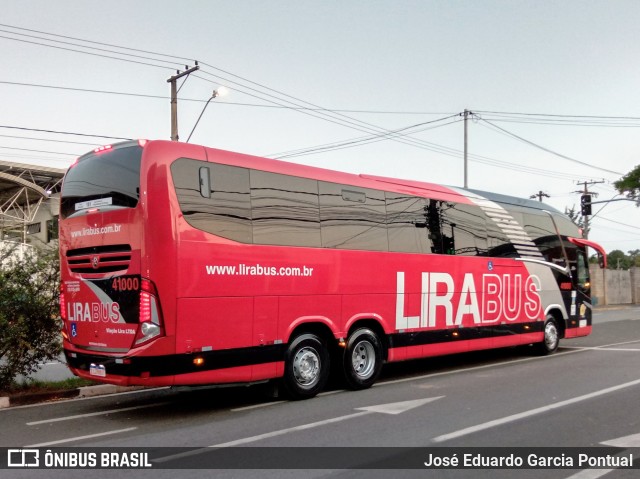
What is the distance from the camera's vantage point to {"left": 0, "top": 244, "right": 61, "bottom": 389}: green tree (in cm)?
912

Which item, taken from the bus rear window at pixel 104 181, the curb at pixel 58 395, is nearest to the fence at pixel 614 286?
the curb at pixel 58 395

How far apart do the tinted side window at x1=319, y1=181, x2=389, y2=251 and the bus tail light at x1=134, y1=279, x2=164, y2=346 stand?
2972 millimetres

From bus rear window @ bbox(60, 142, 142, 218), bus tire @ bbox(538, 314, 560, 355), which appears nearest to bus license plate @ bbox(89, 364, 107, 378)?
bus rear window @ bbox(60, 142, 142, 218)

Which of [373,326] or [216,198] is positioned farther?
[373,326]

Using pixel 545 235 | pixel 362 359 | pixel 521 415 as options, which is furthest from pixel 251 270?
pixel 545 235

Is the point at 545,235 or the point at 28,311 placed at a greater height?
the point at 545,235

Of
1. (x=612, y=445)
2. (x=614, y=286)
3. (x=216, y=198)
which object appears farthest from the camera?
(x=614, y=286)

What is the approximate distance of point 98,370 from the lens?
7785mm

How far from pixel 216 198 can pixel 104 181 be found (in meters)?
1.55

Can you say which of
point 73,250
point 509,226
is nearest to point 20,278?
point 73,250

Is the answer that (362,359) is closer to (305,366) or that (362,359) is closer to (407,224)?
(305,366)

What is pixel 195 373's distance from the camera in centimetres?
752

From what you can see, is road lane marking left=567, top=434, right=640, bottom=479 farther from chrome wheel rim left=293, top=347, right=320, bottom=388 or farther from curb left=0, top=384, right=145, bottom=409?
curb left=0, top=384, right=145, bottom=409

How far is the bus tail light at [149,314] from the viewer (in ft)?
23.9
